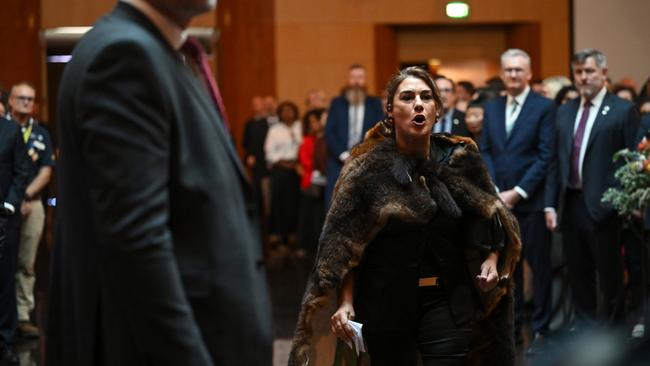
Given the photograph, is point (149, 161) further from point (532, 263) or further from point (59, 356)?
point (532, 263)

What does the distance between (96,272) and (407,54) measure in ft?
59.2

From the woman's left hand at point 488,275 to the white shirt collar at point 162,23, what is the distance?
2677mm

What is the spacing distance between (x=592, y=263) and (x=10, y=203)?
168 inches

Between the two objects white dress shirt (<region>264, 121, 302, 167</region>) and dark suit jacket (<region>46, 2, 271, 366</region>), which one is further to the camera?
white dress shirt (<region>264, 121, 302, 167</region>)

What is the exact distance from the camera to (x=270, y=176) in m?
17.1

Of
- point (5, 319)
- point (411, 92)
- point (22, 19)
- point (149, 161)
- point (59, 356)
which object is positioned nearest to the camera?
point (149, 161)

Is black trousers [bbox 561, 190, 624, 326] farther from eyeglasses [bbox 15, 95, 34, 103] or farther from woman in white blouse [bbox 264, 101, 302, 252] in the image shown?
woman in white blouse [bbox 264, 101, 302, 252]

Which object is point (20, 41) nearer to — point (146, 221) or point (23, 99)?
point (23, 99)

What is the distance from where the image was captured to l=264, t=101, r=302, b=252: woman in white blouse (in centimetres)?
1673

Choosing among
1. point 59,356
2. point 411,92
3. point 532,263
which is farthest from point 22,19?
point 59,356

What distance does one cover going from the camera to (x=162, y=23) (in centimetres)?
302

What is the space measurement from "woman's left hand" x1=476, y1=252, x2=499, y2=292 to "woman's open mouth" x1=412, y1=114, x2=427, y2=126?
654 mm

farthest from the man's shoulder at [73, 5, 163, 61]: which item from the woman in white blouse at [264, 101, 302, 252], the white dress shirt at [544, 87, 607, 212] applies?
the woman in white blouse at [264, 101, 302, 252]

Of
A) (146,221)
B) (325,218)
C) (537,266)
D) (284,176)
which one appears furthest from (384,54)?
(146,221)
